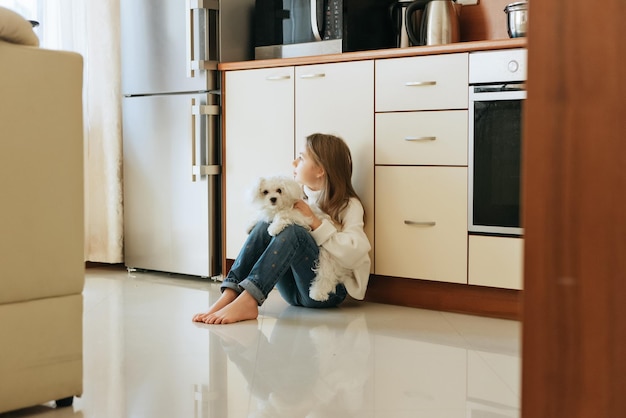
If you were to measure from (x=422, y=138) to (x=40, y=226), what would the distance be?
1565mm

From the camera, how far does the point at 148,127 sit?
3.72 metres

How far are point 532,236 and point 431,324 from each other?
2.13m

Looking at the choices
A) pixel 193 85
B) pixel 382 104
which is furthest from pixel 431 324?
pixel 193 85

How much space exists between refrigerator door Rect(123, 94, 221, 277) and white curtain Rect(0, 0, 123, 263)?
57mm

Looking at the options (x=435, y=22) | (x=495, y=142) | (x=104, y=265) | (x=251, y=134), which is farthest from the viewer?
(x=104, y=265)

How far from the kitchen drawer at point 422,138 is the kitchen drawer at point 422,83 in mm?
32

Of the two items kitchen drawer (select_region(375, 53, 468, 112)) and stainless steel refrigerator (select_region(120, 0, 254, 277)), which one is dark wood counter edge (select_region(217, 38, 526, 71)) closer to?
kitchen drawer (select_region(375, 53, 468, 112))

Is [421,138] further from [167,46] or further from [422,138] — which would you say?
[167,46]

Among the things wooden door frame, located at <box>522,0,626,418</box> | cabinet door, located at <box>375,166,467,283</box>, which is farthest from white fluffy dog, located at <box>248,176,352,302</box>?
wooden door frame, located at <box>522,0,626,418</box>

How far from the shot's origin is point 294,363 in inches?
86.5

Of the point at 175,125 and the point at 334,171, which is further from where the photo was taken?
the point at 175,125

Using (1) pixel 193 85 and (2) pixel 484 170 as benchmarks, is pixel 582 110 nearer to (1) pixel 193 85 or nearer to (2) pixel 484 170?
(2) pixel 484 170

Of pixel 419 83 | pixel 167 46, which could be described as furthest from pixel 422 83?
pixel 167 46

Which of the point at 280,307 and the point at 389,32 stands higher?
the point at 389,32
